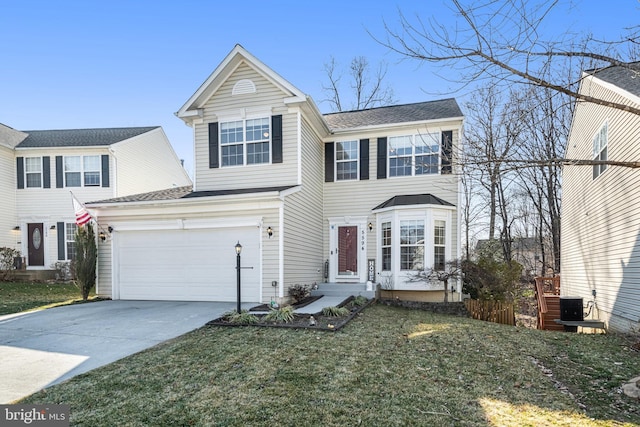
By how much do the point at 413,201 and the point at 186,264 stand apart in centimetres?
719

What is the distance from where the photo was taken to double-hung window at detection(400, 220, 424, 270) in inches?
441

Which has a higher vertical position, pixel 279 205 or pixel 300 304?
pixel 279 205

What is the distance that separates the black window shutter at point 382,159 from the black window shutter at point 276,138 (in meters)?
3.76

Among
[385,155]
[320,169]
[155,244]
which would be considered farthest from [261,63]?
[155,244]

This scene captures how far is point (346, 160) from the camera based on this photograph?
12.8m

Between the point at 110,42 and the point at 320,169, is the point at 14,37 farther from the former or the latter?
the point at 320,169

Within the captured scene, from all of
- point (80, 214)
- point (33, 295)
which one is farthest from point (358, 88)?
point (33, 295)

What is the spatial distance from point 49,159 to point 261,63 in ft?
39.9

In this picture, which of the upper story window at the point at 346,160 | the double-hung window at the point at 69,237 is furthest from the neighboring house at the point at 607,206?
the double-hung window at the point at 69,237

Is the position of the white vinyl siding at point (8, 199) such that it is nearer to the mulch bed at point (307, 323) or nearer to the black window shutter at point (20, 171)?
the black window shutter at point (20, 171)

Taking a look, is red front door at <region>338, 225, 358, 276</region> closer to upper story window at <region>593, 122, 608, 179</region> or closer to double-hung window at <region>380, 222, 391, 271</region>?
double-hung window at <region>380, 222, 391, 271</region>

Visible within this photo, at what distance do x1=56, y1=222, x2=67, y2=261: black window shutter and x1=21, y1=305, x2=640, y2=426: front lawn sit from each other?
1322cm

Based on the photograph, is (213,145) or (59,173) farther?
(59,173)

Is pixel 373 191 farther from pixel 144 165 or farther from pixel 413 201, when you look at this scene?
pixel 144 165
